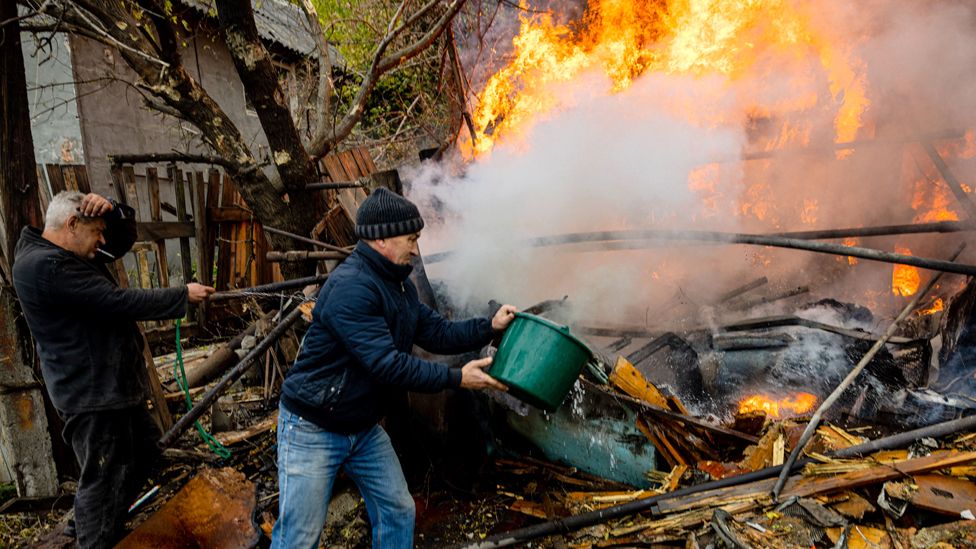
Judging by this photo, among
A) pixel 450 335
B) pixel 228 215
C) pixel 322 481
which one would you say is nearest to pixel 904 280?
pixel 450 335

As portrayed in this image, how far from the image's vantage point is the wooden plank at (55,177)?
534cm

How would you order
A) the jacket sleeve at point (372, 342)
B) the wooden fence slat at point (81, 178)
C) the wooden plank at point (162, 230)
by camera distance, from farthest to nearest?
the wooden plank at point (162, 230), the wooden fence slat at point (81, 178), the jacket sleeve at point (372, 342)

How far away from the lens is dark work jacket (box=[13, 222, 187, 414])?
3152 mm

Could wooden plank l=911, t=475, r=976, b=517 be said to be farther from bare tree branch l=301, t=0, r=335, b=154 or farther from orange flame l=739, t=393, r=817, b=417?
bare tree branch l=301, t=0, r=335, b=154

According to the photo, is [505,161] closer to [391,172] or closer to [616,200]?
[616,200]

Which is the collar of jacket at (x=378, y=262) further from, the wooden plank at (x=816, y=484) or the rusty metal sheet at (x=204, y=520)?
the wooden plank at (x=816, y=484)

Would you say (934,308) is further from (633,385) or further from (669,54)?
(669,54)

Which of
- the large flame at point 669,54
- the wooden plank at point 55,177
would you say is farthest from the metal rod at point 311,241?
the large flame at point 669,54

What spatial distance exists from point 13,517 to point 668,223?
8.25 m

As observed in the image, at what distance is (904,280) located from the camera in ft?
24.6

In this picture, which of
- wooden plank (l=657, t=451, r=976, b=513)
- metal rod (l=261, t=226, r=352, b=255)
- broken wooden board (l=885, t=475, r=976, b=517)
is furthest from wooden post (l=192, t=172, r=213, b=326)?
broken wooden board (l=885, t=475, r=976, b=517)

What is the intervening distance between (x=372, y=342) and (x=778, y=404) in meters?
4.30

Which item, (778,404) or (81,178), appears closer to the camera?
(778,404)

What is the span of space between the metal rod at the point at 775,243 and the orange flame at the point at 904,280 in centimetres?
368
